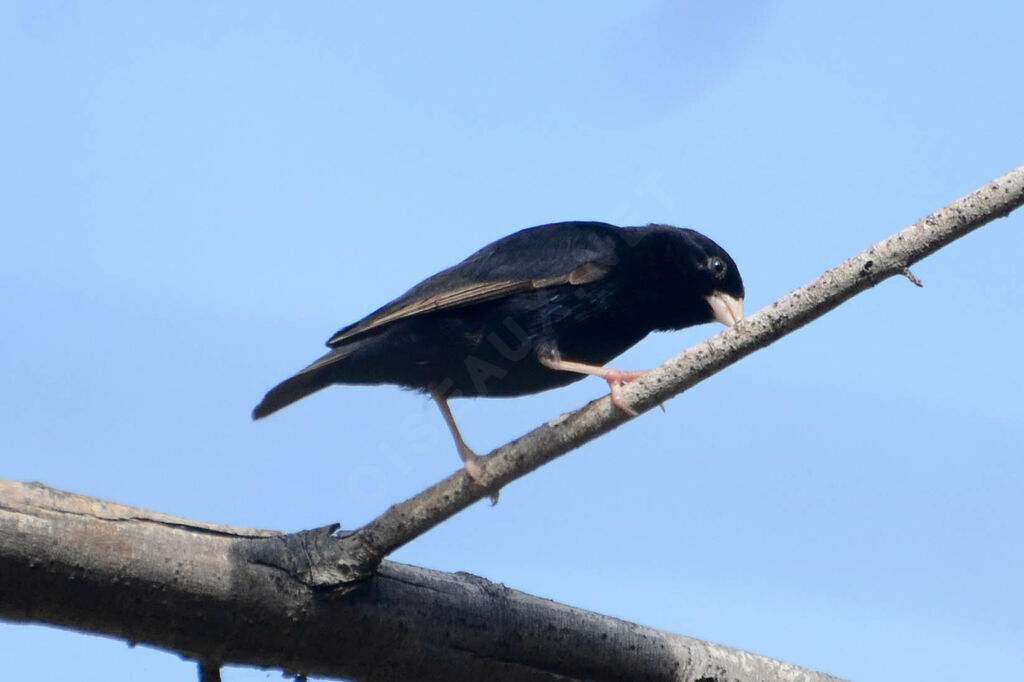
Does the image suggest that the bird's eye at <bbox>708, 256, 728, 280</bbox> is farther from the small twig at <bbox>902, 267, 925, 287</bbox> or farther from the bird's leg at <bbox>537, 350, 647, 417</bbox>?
the small twig at <bbox>902, 267, 925, 287</bbox>

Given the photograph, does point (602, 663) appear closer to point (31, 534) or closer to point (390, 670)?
point (390, 670)

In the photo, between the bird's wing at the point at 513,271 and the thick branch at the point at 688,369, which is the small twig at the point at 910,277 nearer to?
the thick branch at the point at 688,369

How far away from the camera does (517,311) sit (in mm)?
5746

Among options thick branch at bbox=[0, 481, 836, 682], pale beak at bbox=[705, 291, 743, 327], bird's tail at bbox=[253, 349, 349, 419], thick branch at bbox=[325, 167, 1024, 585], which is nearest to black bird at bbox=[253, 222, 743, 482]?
bird's tail at bbox=[253, 349, 349, 419]

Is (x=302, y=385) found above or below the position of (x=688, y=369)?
above

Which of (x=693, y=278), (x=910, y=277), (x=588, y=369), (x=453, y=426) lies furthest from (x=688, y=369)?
(x=693, y=278)

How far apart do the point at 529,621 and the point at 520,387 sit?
2.23 meters

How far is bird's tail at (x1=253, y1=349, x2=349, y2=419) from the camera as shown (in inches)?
223

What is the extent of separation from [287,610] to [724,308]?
3.83 metres

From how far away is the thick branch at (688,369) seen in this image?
9.78 feet

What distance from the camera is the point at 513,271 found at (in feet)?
19.5

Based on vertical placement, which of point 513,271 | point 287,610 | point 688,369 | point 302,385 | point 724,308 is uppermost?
point 513,271

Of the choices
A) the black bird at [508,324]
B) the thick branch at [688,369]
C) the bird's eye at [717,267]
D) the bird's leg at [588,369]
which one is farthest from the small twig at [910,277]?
the bird's eye at [717,267]

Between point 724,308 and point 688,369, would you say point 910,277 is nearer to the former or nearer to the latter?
point 688,369
